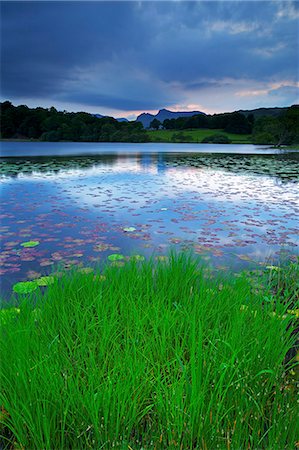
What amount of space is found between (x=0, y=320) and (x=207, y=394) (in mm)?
1945

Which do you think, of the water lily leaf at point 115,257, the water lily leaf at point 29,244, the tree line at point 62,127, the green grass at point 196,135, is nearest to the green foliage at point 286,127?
the green grass at point 196,135

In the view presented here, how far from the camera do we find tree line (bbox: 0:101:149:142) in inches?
3083

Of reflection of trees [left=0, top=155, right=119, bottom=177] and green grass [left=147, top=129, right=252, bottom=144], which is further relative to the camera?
green grass [left=147, top=129, right=252, bottom=144]

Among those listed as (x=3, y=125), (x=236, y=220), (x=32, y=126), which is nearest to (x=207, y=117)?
(x=32, y=126)

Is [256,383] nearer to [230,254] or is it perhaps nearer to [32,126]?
[230,254]

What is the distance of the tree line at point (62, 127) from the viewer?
78312 millimetres

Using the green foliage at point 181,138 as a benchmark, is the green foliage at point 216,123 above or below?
above

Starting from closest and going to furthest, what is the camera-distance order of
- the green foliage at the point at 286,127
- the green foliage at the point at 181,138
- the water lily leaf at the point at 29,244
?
the water lily leaf at the point at 29,244
the green foliage at the point at 286,127
the green foliage at the point at 181,138

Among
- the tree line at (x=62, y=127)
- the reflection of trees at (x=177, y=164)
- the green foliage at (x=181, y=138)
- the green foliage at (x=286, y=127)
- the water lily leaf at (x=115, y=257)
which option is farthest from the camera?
the green foliage at (x=181, y=138)

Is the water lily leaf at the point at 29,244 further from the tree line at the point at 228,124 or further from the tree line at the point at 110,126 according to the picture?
the tree line at the point at 228,124

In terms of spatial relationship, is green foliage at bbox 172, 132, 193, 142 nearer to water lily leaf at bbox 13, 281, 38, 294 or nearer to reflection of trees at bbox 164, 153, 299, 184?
reflection of trees at bbox 164, 153, 299, 184

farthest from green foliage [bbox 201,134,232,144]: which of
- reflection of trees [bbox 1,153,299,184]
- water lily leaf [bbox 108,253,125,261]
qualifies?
water lily leaf [bbox 108,253,125,261]

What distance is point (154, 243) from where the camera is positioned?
6441 millimetres

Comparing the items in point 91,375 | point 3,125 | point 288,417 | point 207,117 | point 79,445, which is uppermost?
point 207,117
